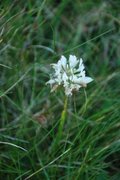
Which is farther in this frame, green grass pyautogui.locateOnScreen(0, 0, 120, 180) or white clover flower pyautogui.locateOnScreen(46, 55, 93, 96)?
green grass pyautogui.locateOnScreen(0, 0, 120, 180)

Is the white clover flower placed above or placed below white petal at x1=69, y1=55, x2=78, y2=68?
below

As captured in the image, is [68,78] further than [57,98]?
No

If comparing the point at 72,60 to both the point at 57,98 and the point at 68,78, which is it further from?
the point at 57,98

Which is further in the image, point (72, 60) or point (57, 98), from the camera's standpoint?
point (57, 98)

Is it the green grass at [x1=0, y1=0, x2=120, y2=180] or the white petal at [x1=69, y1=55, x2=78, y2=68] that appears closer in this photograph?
the white petal at [x1=69, y1=55, x2=78, y2=68]

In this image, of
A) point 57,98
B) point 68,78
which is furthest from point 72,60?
point 57,98

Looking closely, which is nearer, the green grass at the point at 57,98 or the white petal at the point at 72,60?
the white petal at the point at 72,60

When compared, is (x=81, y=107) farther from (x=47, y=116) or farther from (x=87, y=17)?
(x=87, y=17)

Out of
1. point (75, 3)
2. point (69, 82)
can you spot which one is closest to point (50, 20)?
point (75, 3)
